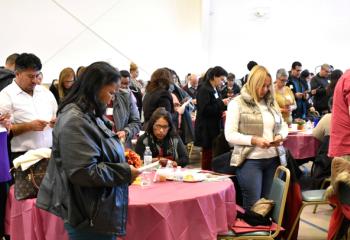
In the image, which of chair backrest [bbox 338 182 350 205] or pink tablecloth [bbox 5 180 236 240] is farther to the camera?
chair backrest [bbox 338 182 350 205]

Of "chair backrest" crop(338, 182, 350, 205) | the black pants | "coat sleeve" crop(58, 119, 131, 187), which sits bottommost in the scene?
the black pants

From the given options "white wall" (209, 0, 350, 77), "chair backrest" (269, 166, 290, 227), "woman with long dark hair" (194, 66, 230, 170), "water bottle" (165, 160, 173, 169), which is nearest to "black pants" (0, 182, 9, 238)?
"water bottle" (165, 160, 173, 169)

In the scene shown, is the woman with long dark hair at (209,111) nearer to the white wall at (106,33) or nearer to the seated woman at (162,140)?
the seated woman at (162,140)

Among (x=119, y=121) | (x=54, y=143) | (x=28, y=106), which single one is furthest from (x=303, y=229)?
(x=54, y=143)

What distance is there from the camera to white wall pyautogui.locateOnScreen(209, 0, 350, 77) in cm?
1183

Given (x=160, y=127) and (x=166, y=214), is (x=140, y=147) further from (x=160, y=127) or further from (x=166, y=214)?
(x=166, y=214)

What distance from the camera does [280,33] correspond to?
39.2 feet

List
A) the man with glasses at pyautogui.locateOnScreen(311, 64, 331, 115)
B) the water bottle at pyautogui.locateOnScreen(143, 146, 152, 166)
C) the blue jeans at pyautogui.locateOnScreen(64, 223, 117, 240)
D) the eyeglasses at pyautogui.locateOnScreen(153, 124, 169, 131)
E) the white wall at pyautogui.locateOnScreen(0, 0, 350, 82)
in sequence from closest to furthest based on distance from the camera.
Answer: the blue jeans at pyautogui.locateOnScreen(64, 223, 117, 240)
the water bottle at pyautogui.locateOnScreen(143, 146, 152, 166)
the eyeglasses at pyautogui.locateOnScreen(153, 124, 169, 131)
the man with glasses at pyautogui.locateOnScreen(311, 64, 331, 115)
the white wall at pyautogui.locateOnScreen(0, 0, 350, 82)

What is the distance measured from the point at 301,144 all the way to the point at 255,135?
1816 millimetres

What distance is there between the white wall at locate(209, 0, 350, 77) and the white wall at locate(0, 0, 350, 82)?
2 cm

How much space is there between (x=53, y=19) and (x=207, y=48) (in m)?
4.32

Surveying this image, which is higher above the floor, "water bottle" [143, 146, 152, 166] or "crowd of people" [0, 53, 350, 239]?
"crowd of people" [0, 53, 350, 239]

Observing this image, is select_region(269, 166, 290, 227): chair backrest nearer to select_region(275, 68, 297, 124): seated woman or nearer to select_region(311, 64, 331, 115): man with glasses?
select_region(275, 68, 297, 124): seated woman

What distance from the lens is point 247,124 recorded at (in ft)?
11.2
